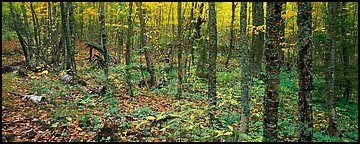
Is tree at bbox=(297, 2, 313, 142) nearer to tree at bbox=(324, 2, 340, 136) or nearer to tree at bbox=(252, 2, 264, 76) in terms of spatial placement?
tree at bbox=(324, 2, 340, 136)

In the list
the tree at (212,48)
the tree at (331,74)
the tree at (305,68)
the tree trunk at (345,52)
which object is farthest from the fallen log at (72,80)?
the tree trunk at (345,52)

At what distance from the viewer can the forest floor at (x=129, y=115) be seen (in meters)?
6.69

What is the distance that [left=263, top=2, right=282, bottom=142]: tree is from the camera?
4.92 metres

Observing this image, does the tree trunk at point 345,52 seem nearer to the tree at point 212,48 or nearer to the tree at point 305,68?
the tree at point 212,48

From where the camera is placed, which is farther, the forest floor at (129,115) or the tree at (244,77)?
the tree at (244,77)

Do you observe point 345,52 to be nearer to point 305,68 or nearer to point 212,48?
point 212,48

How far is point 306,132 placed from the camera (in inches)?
211

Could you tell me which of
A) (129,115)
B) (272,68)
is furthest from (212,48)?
(272,68)

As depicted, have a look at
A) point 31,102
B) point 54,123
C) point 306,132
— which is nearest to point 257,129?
point 306,132

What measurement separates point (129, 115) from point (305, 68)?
18.7 feet

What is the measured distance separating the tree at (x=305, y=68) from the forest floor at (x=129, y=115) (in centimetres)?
122

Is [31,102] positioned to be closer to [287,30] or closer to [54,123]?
[54,123]

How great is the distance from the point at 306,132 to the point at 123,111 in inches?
240

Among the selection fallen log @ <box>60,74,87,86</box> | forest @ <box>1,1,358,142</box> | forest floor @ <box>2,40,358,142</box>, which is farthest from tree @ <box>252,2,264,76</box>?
fallen log @ <box>60,74,87,86</box>
